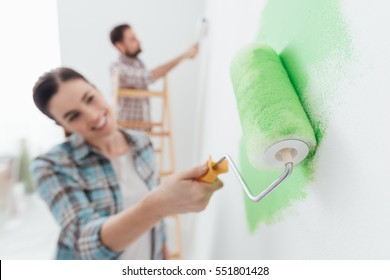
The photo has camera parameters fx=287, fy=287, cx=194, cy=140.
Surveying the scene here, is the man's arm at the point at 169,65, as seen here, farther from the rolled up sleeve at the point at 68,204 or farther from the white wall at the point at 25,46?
the white wall at the point at 25,46

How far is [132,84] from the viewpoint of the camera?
1.16 meters

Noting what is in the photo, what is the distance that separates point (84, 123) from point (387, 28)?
0.56 meters

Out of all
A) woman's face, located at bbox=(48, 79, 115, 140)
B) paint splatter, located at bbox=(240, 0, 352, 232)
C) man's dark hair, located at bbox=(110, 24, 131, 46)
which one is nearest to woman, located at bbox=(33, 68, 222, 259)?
woman's face, located at bbox=(48, 79, 115, 140)

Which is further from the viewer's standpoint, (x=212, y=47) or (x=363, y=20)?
(x=212, y=47)

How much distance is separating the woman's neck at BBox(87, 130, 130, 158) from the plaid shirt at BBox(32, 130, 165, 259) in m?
0.02

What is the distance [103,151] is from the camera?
2.37 ft

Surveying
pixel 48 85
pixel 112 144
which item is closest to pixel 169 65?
pixel 112 144

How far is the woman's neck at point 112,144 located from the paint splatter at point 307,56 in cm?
45

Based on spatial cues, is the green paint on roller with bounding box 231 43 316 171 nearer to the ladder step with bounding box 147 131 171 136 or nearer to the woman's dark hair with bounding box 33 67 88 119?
the woman's dark hair with bounding box 33 67 88 119

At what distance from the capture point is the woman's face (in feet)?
1.66

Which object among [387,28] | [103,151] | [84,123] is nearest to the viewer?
[387,28]

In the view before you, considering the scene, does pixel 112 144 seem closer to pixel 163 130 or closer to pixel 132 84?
pixel 132 84
